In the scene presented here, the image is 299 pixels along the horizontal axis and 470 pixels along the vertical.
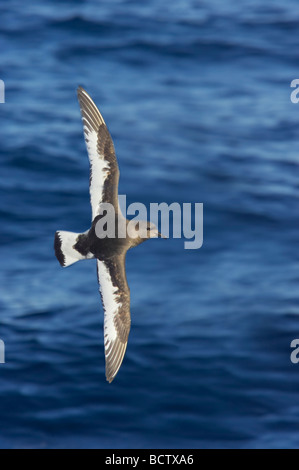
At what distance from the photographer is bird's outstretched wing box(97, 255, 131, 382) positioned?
884 centimetres

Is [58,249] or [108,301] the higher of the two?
[58,249]

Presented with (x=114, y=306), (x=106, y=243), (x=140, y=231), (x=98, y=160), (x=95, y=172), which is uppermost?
(x=98, y=160)

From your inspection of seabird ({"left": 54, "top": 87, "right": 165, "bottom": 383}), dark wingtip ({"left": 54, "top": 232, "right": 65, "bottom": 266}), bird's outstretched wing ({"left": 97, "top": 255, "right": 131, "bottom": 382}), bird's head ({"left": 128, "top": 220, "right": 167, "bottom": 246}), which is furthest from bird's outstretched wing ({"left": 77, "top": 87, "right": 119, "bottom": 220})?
bird's outstretched wing ({"left": 97, "top": 255, "right": 131, "bottom": 382})

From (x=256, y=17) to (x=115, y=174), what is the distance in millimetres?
14948

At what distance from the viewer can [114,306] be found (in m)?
9.03

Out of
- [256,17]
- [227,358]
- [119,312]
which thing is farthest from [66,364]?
[256,17]

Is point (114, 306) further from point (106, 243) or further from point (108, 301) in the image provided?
point (106, 243)

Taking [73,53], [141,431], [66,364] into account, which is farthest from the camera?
[73,53]

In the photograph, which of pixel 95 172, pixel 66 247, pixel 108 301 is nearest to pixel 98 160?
pixel 95 172

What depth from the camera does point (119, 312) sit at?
904cm

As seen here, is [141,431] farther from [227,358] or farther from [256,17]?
[256,17]

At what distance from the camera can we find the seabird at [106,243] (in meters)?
8.70

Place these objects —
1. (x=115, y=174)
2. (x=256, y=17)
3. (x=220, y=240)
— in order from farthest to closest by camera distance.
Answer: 1. (x=256, y=17)
2. (x=220, y=240)
3. (x=115, y=174)

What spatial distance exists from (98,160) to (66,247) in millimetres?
1028
